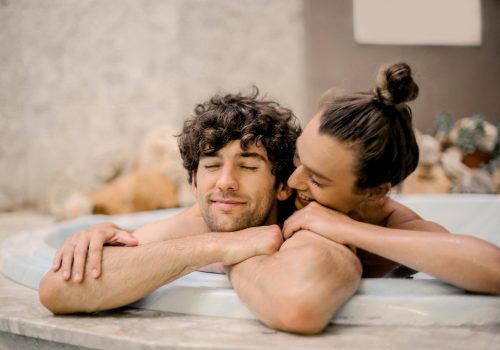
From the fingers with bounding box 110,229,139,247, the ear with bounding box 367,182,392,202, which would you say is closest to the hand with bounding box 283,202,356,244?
the ear with bounding box 367,182,392,202

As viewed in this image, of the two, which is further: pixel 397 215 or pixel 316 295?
pixel 397 215

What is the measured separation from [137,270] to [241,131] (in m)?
0.50

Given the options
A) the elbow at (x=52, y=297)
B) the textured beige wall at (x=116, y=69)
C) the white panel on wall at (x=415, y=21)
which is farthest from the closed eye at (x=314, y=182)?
the white panel on wall at (x=415, y=21)

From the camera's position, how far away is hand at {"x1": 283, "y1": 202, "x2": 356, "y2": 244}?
4.33 ft

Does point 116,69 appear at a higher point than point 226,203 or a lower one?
higher

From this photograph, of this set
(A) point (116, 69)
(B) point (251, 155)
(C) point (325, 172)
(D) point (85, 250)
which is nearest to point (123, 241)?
(D) point (85, 250)

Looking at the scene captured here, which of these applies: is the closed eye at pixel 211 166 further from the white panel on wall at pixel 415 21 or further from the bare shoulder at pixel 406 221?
the white panel on wall at pixel 415 21

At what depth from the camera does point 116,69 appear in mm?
5016

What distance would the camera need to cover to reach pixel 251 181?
5.10 feet

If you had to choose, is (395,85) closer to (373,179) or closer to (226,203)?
(373,179)

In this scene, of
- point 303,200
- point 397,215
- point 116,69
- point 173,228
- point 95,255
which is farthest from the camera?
point 116,69

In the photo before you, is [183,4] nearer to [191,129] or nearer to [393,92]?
[191,129]

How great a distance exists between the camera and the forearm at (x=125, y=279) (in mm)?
1271

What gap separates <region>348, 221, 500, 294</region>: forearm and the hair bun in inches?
12.1
